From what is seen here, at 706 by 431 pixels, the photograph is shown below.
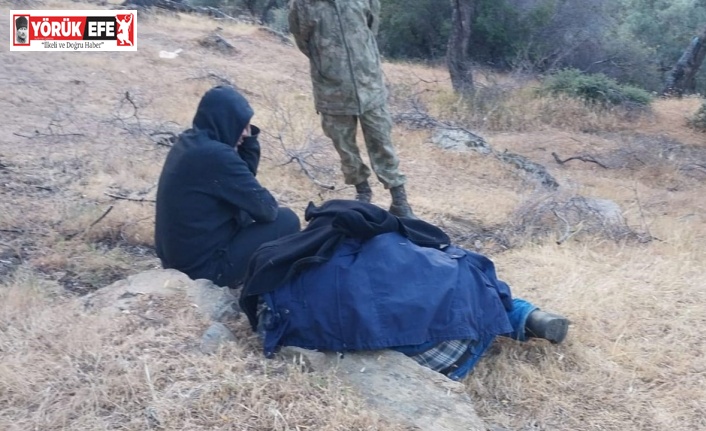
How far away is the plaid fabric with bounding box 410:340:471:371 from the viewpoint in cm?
307

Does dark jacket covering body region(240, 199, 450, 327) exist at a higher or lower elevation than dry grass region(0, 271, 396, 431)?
higher

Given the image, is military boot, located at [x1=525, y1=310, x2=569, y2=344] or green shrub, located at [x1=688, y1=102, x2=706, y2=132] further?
green shrub, located at [x1=688, y1=102, x2=706, y2=132]

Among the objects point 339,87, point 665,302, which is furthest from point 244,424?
point 339,87

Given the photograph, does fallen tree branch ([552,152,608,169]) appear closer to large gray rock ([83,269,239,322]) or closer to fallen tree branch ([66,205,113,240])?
fallen tree branch ([66,205,113,240])

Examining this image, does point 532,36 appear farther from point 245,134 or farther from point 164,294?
point 164,294

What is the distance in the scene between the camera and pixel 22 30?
11.6 m

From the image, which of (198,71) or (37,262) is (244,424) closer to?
(37,262)

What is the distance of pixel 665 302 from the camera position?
3.97m

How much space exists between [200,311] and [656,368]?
1884 mm

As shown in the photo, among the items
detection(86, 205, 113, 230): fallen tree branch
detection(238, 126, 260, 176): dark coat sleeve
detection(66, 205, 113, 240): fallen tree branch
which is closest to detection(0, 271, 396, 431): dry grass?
detection(238, 126, 260, 176): dark coat sleeve

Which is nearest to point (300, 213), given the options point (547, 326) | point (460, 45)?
point (547, 326)

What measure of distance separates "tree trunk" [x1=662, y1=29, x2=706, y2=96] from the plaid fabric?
12998 mm

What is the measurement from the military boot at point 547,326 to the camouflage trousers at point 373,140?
1.85 m

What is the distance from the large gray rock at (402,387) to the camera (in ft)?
8.93
